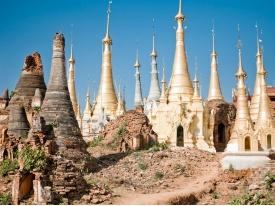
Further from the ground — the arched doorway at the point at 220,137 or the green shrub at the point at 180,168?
the arched doorway at the point at 220,137

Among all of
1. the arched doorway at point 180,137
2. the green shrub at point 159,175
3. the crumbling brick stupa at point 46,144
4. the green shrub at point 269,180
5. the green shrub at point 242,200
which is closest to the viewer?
the crumbling brick stupa at point 46,144

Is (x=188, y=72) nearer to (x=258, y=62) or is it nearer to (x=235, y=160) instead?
(x=258, y=62)

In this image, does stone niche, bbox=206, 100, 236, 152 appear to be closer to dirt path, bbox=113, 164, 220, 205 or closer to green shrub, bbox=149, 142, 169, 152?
green shrub, bbox=149, 142, 169, 152

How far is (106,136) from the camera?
1182 inches

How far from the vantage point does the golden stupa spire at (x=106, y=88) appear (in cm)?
3947

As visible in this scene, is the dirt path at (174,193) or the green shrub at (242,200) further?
the green shrub at (242,200)

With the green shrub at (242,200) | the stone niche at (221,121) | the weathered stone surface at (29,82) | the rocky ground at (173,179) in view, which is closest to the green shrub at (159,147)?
the rocky ground at (173,179)

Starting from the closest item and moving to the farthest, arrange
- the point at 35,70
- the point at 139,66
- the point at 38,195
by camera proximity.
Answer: the point at 38,195 → the point at 35,70 → the point at 139,66

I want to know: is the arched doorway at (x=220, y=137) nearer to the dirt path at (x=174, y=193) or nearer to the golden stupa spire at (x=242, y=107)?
the golden stupa spire at (x=242, y=107)

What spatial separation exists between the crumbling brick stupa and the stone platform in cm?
631

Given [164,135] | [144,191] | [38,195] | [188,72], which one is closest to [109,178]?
[144,191]

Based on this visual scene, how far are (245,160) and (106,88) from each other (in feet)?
63.7

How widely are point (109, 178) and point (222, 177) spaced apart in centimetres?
495

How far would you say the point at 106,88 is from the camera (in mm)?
40438
